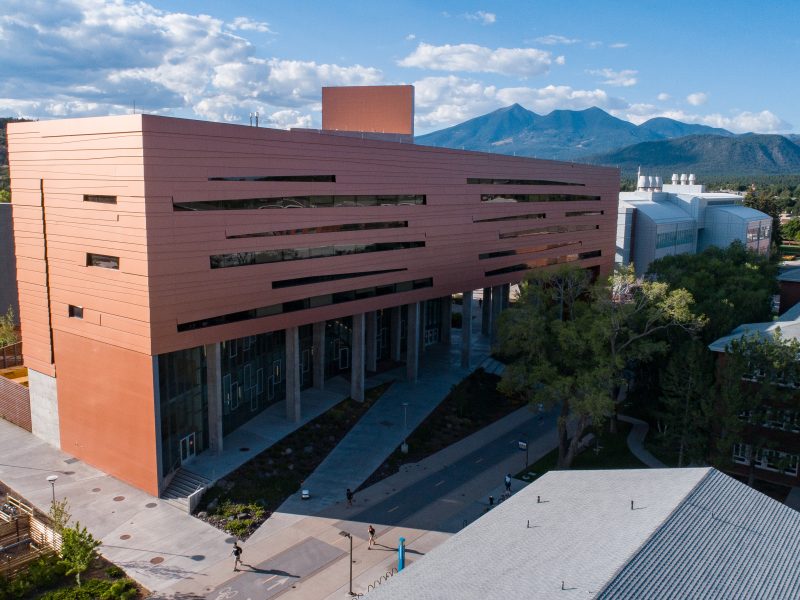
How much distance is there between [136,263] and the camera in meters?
32.1

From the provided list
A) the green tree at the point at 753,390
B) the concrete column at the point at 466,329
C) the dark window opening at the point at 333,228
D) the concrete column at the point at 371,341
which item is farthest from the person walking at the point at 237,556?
the concrete column at the point at 466,329

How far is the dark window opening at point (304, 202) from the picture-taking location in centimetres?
3413

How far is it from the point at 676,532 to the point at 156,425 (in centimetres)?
2479

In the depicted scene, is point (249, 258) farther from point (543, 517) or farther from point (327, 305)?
point (543, 517)

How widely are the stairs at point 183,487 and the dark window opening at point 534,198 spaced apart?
31.4 metres

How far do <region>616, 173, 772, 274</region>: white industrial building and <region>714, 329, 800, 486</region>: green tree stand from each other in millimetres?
45120

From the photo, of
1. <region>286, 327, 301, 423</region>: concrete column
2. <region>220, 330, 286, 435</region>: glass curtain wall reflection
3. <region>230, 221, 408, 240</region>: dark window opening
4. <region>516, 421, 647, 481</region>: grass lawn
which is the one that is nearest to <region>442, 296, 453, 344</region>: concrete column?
<region>230, 221, 408, 240</region>: dark window opening

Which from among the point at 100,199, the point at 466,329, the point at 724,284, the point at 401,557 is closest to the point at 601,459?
the point at 466,329

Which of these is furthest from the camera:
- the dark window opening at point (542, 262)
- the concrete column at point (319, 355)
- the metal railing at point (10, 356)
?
the dark window opening at point (542, 262)

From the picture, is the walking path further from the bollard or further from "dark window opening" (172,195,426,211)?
"dark window opening" (172,195,426,211)

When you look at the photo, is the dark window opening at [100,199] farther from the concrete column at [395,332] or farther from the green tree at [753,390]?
the green tree at [753,390]

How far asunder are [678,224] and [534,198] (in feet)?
112

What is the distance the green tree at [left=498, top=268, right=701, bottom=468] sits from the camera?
36.2m

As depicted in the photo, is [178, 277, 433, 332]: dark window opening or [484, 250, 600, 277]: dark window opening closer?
[178, 277, 433, 332]: dark window opening
